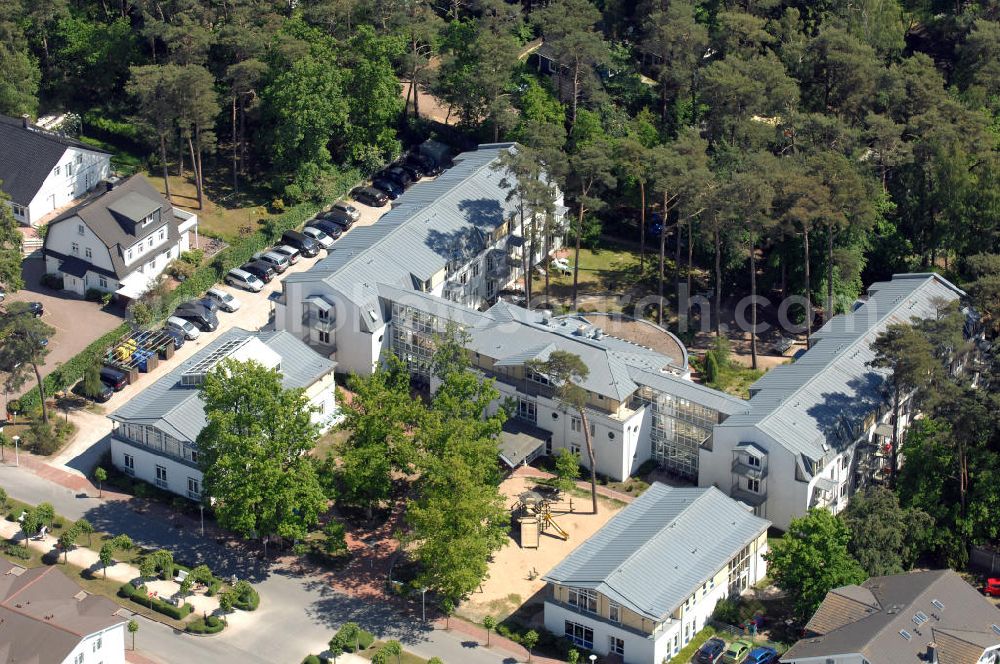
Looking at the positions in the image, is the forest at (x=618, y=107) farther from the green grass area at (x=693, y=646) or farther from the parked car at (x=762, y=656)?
the parked car at (x=762, y=656)

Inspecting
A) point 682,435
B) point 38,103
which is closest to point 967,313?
point 682,435

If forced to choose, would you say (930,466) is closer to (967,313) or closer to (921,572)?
(921,572)

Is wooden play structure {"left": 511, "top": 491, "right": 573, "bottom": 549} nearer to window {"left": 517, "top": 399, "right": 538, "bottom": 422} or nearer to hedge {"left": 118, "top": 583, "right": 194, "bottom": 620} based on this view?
window {"left": 517, "top": 399, "right": 538, "bottom": 422}

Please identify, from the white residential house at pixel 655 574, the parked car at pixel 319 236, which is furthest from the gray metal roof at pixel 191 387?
the white residential house at pixel 655 574

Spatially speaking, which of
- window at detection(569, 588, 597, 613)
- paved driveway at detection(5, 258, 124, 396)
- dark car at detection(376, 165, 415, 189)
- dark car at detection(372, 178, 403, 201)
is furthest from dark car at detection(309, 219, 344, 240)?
window at detection(569, 588, 597, 613)

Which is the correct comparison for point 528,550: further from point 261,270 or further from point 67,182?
point 67,182

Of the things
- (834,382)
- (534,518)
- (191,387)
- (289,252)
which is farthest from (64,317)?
(834,382)
